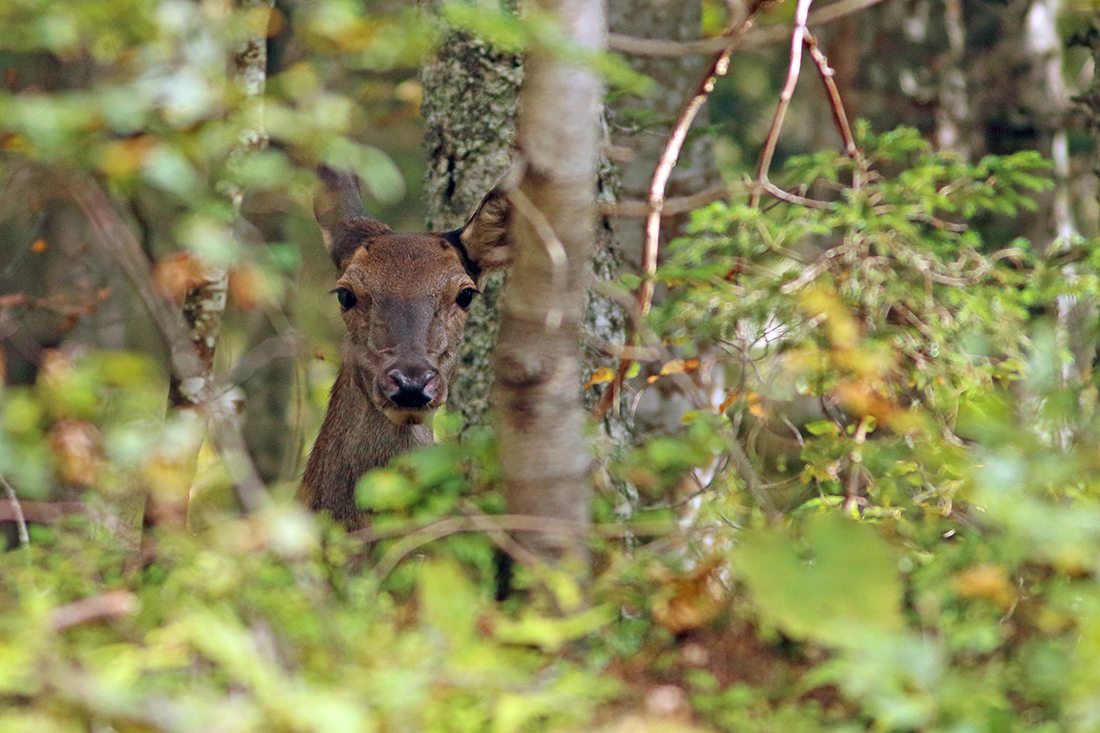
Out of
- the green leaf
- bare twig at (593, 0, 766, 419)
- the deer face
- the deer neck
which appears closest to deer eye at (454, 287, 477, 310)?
the deer face

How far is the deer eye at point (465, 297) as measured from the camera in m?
5.17

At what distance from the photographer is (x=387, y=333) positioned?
4.98 m

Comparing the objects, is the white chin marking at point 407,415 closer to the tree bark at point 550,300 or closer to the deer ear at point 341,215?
the deer ear at point 341,215

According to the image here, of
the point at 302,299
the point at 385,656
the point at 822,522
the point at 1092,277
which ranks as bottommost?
the point at 302,299

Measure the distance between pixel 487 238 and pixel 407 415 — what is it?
891 mm

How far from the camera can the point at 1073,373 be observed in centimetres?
660

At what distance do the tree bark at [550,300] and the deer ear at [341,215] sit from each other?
252 cm

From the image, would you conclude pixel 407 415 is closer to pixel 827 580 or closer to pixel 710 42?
pixel 710 42

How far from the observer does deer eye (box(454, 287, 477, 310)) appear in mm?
5168

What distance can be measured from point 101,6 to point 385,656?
188 cm

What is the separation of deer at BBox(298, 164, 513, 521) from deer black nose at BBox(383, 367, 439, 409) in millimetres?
104

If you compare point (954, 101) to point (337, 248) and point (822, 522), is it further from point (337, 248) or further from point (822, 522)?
point (822, 522)

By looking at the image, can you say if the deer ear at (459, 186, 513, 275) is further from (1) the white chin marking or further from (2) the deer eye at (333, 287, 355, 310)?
(1) the white chin marking

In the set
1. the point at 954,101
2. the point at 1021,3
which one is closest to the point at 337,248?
the point at 954,101
